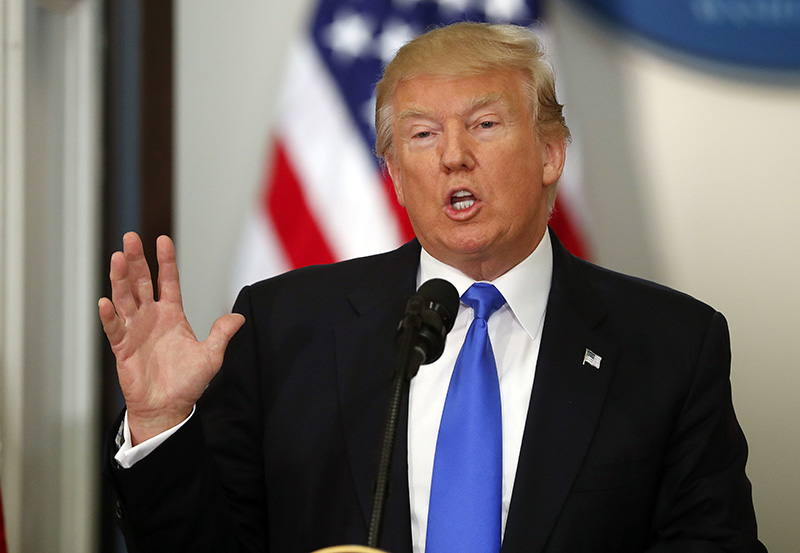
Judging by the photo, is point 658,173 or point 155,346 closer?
point 155,346

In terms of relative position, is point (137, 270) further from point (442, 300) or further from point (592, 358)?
point (592, 358)

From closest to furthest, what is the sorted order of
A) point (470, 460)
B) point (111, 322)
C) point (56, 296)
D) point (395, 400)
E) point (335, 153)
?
1. point (395, 400)
2. point (111, 322)
3. point (470, 460)
4. point (56, 296)
5. point (335, 153)

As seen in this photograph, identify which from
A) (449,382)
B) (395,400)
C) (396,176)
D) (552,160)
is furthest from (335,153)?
(395,400)

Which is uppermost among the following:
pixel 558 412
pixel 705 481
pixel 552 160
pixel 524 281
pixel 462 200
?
pixel 552 160

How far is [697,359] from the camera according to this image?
176 centimetres

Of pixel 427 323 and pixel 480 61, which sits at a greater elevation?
pixel 480 61

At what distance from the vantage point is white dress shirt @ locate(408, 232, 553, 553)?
63.3 inches

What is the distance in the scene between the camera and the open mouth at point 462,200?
1709mm

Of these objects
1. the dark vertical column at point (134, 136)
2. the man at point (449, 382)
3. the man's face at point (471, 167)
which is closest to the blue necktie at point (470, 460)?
the man at point (449, 382)

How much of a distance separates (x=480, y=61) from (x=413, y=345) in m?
0.76

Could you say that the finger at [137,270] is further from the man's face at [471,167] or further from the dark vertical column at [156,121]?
the dark vertical column at [156,121]

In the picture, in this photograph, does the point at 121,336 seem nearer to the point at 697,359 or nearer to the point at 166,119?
the point at 697,359

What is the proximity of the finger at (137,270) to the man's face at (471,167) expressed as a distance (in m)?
0.52

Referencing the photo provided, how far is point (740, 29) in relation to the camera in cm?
264
